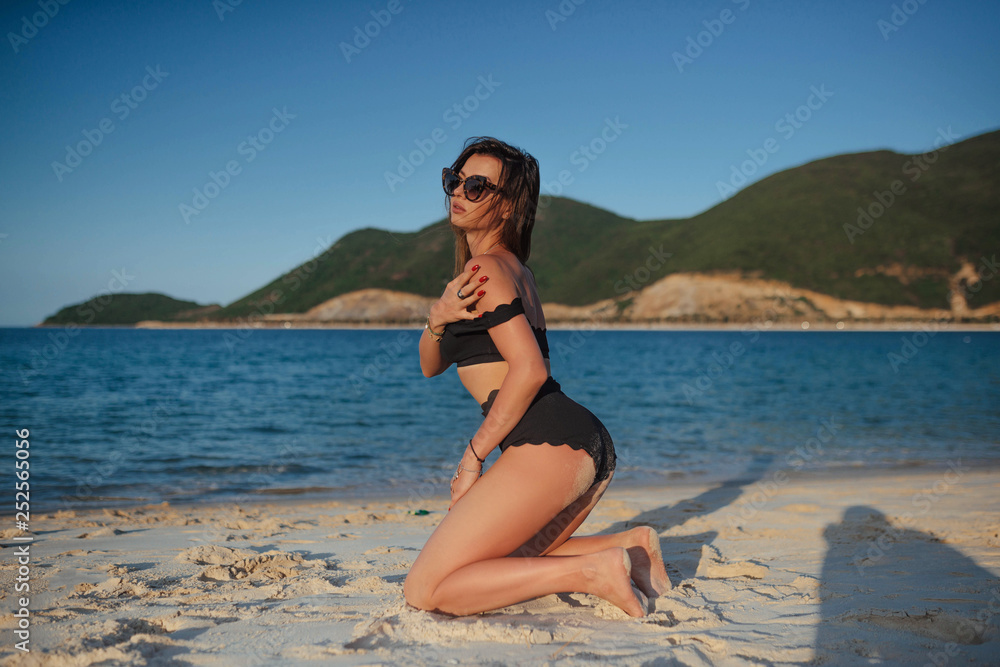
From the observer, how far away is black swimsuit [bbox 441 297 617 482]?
2553mm

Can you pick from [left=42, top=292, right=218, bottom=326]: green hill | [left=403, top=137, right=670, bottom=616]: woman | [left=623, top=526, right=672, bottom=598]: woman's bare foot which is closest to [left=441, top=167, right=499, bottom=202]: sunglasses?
[left=403, top=137, right=670, bottom=616]: woman

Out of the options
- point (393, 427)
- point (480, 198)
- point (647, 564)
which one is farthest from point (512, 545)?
point (393, 427)

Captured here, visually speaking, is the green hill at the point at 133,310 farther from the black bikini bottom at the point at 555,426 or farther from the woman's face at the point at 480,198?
the black bikini bottom at the point at 555,426

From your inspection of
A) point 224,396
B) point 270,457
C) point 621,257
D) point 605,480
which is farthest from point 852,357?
point 621,257

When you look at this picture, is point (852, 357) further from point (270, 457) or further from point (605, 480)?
point (605, 480)

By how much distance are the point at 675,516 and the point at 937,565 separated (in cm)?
225

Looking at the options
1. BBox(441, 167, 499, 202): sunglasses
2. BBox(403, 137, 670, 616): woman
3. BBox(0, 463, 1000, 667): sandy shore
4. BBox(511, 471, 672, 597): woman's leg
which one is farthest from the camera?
BBox(511, 471, 672, 597): woman's leg

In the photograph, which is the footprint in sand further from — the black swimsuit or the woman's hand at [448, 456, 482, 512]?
the woman's hand at [448, 456, 482, 512]

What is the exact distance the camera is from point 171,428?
12.7 m

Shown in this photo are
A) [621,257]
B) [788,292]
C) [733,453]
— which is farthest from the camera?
[621,257]

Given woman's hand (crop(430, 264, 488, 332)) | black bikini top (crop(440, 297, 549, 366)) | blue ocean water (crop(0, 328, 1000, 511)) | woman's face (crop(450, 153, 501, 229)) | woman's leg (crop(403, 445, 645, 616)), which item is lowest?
blue ocean water (crop(0, 328, 1000, 511))

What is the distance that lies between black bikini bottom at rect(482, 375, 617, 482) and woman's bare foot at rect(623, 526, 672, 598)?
0.64 meters

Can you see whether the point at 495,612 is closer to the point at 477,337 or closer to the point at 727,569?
the point at 477,337

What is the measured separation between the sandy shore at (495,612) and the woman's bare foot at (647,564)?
0.35ft
